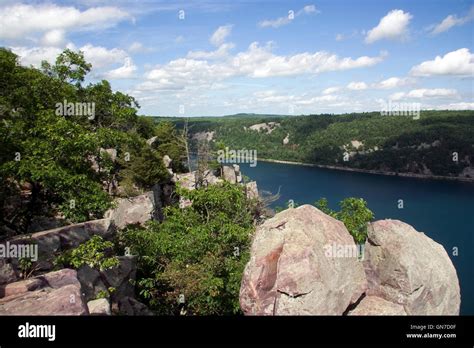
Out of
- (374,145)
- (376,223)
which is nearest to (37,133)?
(376,223)

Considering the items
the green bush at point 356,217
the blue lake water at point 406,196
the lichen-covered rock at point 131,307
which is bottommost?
the blue lake water at point 406,196

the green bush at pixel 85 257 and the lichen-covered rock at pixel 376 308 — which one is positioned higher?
the green bush at pixel 85 257

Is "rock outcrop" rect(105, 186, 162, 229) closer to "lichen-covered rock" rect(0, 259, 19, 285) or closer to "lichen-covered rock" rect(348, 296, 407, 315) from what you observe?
"lichen-covered rock" rect(0, 259, 19, 285)

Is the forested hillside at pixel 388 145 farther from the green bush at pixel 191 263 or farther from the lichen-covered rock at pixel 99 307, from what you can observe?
the lichen-covered rock at pixel 99 307

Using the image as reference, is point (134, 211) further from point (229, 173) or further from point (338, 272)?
point (338, 272)

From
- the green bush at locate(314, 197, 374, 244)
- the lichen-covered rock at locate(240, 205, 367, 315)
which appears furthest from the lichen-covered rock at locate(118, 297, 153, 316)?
the green bush at locate(314, 197, 374, 244)

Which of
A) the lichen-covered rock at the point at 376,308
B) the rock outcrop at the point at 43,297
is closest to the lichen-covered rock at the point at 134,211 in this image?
the rock outcrop at the point at 43,297

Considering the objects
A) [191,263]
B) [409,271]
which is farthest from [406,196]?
[191,263]

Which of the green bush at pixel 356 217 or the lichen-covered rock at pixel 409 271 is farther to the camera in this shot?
the green bush at pixel 356 217
